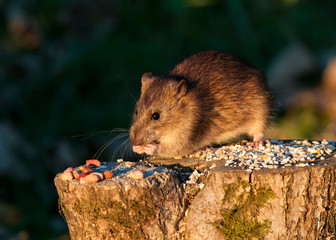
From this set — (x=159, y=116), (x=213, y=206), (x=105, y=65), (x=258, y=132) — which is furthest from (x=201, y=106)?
(x=105, y=65)

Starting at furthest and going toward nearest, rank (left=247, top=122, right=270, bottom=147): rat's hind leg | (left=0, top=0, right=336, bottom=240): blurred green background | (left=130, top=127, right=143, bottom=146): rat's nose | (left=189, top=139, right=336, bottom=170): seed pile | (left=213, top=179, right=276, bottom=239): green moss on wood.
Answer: (left=0, top=0, right=336, bottom=240): blurred green background < (left=247, top=122, right=270, bottom=147): rat's hind leg < (left=130, top=127, right=143, bottom=146): rat's nose < (left=189, top=139, right=336, bottom=170): seed pile < (left=213, top=179, right=276, bottom=239): green moss on wood

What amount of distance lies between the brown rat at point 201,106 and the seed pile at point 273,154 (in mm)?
308

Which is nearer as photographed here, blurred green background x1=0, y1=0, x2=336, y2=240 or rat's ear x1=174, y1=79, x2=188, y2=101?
rat's ear x1=174, y1=79, x2=188, y2=101

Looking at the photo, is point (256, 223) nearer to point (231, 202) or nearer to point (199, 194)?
→ point (231, 202)

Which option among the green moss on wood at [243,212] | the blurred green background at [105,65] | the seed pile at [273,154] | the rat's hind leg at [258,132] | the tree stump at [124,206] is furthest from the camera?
the blurred green background at [105,65]

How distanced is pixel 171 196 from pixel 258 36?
7.53 m

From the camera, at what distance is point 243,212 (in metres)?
3.09

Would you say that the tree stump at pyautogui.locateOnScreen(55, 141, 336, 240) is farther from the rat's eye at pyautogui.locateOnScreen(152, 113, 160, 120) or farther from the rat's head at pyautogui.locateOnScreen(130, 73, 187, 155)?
the rat's eye at pyautogui.locateOnScreen(152, 113, 160, 120)

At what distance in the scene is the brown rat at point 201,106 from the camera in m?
4.00

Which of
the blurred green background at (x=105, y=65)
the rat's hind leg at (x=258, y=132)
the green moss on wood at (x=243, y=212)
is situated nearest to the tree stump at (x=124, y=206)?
the green moss on wood at (x=243, y=212)

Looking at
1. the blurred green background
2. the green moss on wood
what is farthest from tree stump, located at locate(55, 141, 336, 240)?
the blurred green background

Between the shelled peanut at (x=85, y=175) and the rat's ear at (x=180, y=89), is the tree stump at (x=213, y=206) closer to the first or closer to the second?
the shelled peanut at (x=85, y=175)

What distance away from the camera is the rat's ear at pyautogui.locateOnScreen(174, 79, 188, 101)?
3.98 metres

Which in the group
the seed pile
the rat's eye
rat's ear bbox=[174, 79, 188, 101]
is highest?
rat's ear bbox=[174, 79, 188, 101]
